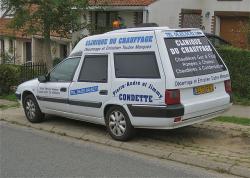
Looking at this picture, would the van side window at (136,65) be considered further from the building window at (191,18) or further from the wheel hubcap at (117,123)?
the building window at (191,18)

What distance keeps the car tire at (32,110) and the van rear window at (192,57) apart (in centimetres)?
376

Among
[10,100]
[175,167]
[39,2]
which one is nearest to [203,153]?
[175,167]

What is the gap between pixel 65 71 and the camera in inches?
390

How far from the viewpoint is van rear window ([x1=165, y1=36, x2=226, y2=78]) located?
8.08 meters

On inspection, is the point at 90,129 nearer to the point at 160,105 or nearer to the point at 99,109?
the point at 99,109

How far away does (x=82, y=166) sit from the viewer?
7332mm

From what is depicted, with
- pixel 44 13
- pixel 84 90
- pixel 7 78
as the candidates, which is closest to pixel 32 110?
pixel 84 90

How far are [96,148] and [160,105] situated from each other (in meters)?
1.40

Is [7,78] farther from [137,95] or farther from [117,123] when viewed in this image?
[137,95]

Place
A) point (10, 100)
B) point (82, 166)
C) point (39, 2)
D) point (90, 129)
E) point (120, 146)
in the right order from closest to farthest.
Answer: point (82, 166) → point (120, 146) → point (90, 129) → point (10, 100) → point (39, 2)

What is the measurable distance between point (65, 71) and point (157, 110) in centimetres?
266

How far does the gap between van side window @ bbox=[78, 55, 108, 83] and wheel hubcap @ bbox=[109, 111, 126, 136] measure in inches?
24.7

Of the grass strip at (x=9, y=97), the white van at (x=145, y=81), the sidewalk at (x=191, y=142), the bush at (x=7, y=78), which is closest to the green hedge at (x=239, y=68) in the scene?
the sidewalk at (x=191, y=142)

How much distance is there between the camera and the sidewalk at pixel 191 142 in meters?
7.30
